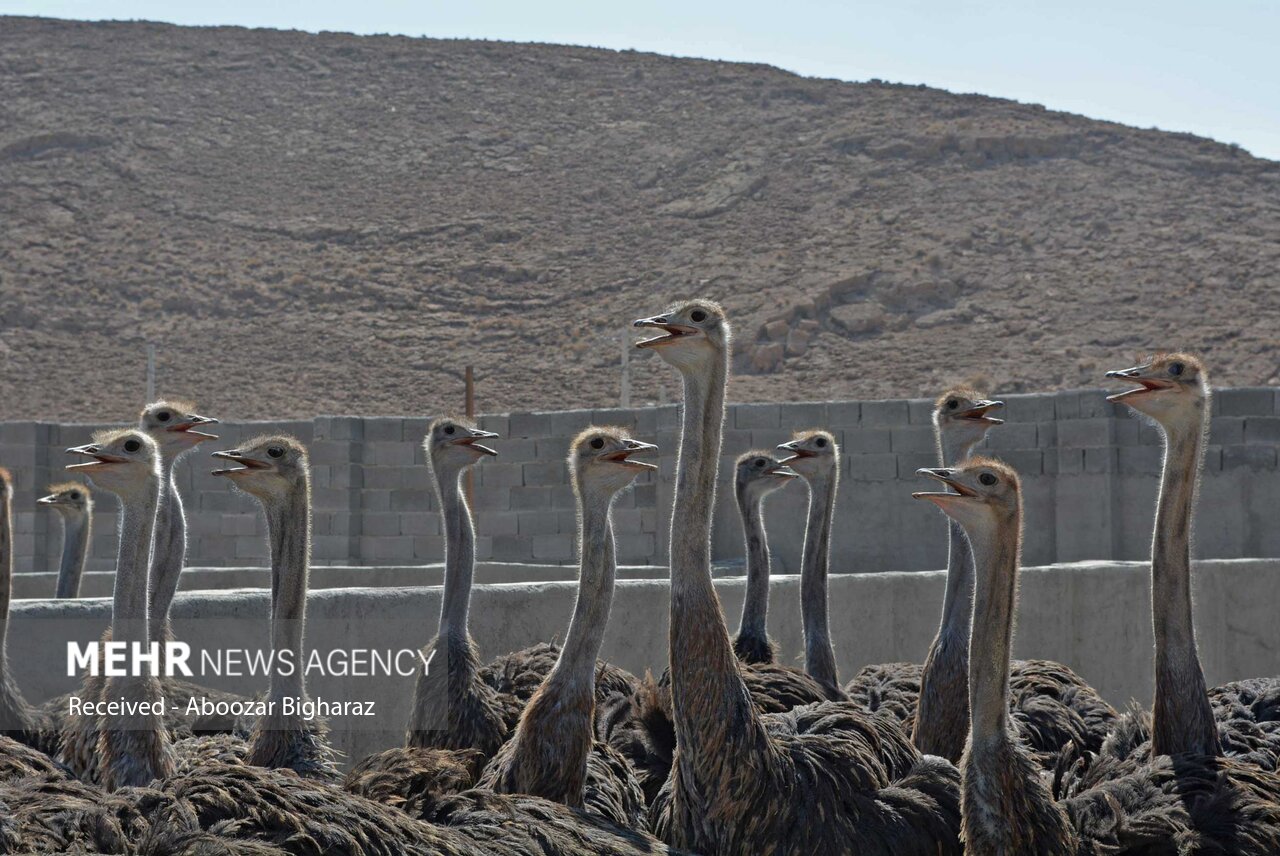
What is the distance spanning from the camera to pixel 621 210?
45719 mm

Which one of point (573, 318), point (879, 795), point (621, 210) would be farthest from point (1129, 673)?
point (621, 210)

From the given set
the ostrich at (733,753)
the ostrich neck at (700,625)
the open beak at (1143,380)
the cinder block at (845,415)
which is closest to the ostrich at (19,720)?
the ostrich at (733,753)

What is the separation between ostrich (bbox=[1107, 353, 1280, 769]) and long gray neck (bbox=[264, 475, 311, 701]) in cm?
263

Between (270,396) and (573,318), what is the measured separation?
7.03m

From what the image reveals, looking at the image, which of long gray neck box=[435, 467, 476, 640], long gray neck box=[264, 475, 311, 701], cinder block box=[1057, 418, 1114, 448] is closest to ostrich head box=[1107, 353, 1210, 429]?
long gray neck box=[435, 467, 476, 640]

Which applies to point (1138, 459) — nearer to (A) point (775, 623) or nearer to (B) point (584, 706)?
(A) point (775, 623)

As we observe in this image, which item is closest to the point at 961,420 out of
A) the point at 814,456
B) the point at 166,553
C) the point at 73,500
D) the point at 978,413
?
the point at 978,413

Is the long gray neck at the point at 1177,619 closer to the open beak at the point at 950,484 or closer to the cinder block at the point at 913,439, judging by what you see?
the open beak at the point at 950,484

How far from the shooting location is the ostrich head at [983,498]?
507cm

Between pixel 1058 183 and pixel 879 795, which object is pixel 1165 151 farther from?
pixel 879 795

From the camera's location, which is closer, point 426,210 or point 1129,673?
point 1129,673

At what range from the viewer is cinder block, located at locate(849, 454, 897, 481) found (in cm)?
1435

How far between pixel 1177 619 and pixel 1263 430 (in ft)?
27.0

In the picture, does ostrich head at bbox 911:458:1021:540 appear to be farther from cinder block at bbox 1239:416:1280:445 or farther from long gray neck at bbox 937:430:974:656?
cinder block at bbox 1239:416:1280:445
